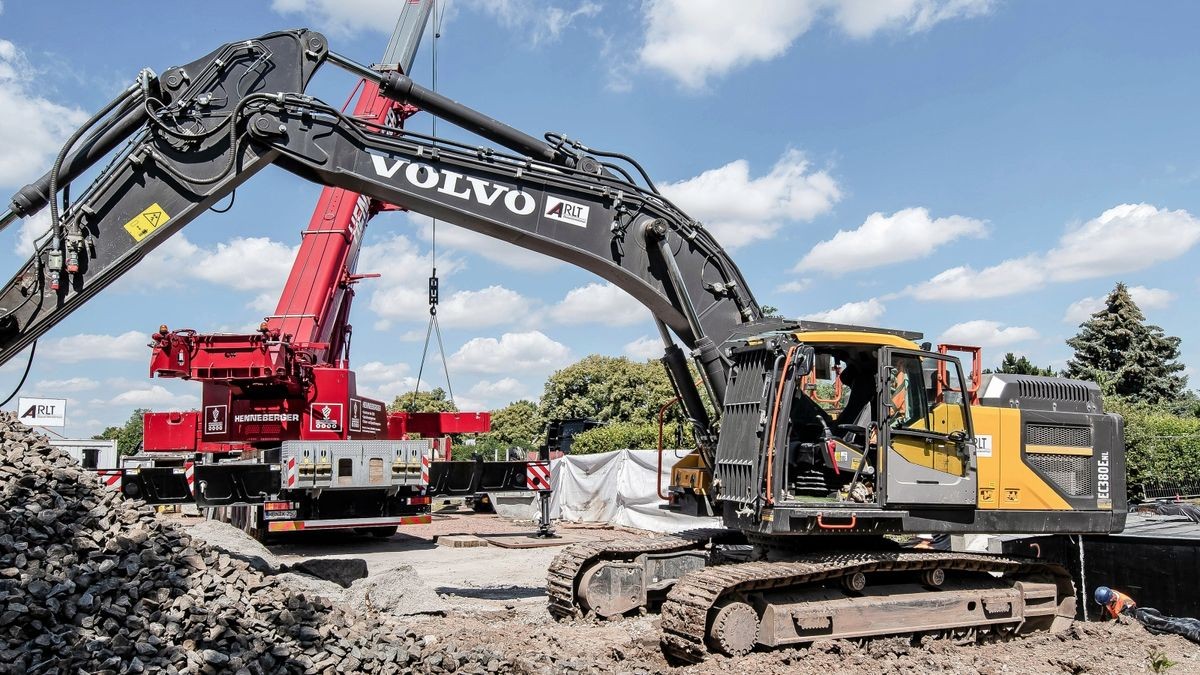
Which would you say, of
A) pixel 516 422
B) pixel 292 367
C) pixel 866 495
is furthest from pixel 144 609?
pixel 516 422

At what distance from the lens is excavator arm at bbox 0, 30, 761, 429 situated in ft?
25.1

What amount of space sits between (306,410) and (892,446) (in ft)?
30.9

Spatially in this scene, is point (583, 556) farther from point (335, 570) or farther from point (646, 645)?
point (335, 570)

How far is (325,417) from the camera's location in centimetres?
1420

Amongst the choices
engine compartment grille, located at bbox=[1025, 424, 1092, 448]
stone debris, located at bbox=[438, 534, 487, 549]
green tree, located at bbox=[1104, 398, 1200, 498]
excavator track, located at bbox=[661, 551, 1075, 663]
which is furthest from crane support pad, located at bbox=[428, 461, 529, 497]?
green tree, located at bbox=[1104, 398, 1200, 498]

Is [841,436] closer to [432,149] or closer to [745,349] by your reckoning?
[745,349]

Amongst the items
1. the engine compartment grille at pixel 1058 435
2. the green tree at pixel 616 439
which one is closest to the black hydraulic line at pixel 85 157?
the engine compartment grille at pixel 1058 435

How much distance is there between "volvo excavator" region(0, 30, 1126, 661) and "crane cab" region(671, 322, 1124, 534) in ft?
0.06

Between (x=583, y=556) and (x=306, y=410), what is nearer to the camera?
(x=583, y=556)

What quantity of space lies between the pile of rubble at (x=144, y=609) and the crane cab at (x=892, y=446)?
248cm

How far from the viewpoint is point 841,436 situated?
25.5 ft

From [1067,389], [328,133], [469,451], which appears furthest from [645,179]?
[469,451]

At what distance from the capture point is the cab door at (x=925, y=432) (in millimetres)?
7434

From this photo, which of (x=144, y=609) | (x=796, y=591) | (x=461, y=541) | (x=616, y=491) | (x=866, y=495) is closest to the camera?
(x=144, y=609)
